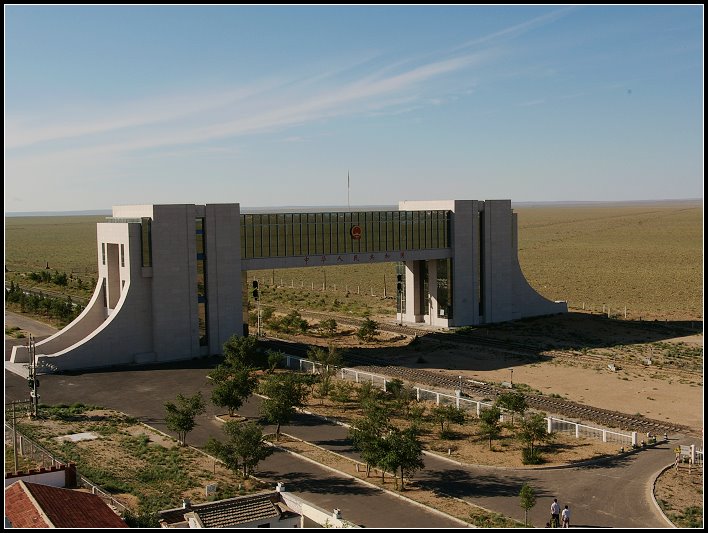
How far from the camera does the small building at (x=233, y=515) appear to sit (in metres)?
23.5

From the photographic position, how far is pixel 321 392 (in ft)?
143

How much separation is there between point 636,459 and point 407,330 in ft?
111

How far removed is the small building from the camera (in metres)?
23.5

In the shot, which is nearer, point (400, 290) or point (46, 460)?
point (46, 460)

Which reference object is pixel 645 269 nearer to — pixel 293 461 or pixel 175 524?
pixel 293 461

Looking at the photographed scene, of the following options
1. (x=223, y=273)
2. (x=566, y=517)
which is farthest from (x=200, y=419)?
(x=566, y=517)

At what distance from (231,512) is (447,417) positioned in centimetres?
1595

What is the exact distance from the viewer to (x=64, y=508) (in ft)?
77.0

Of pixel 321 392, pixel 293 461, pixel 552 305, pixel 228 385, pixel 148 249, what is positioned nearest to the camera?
pixel 293 461

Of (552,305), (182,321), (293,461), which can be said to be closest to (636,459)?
(293,461)

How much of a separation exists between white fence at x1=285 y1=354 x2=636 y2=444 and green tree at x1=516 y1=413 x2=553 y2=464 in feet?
7.39

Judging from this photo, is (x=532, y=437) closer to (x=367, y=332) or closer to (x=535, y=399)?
(x=535, y=399)

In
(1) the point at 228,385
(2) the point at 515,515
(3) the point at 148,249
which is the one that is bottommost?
(2) the point at 515,515

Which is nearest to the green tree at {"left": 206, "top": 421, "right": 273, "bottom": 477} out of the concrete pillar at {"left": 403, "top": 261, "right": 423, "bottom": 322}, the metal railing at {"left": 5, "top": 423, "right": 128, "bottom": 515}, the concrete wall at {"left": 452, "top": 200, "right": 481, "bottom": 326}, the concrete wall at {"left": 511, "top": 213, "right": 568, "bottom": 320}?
the metal railing at {"left": 5, "top": 423, "right": 128, "bottom": 515}
